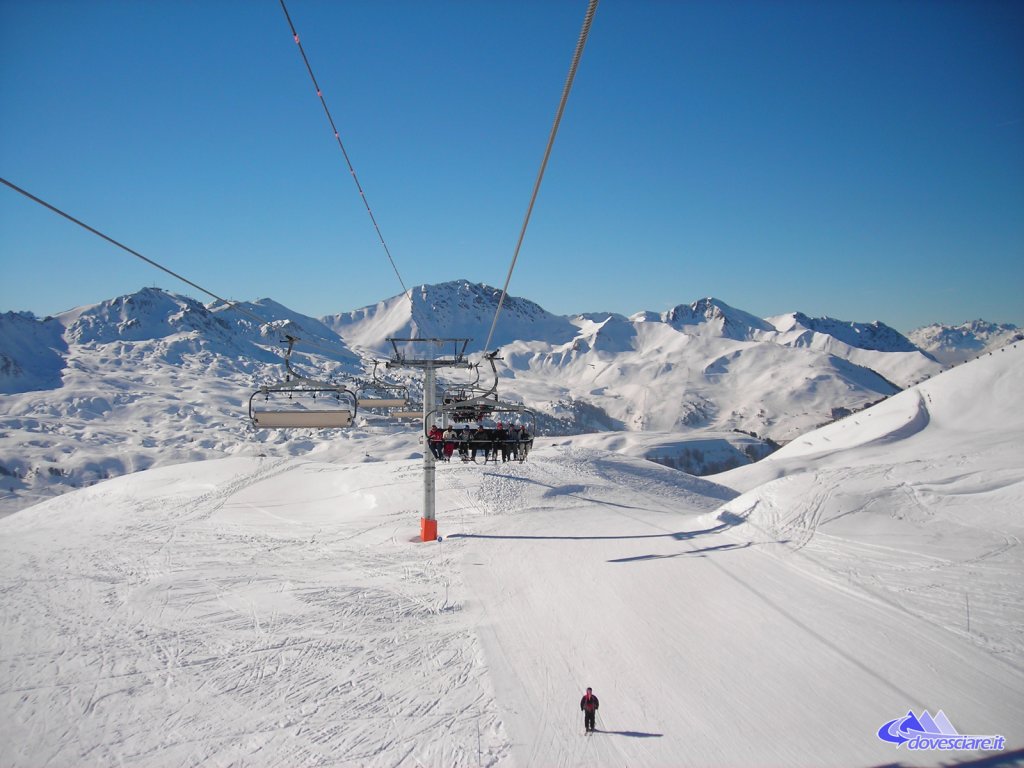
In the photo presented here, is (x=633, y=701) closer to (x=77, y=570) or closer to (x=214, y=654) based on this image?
(x=214, y=654)

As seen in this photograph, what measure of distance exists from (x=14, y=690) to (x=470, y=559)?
39.5ft

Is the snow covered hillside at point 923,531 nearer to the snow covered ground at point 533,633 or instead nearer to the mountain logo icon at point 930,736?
the snow covered ground at point 533,633

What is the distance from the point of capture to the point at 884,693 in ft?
34.3

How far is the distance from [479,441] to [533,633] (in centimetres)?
691

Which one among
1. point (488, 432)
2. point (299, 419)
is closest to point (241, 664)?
point (299, 419)

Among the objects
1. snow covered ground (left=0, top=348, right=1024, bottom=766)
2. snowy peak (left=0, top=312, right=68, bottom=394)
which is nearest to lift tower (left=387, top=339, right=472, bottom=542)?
snow covered ground (left=0, top=348, right=1024, bottom=766)

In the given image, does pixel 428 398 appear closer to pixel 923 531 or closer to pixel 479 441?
pixel 479 441

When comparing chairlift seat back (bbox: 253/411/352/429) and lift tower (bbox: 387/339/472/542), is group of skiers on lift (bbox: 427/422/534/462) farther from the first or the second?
chairlift seat back (bbox: 253/411/352/429)

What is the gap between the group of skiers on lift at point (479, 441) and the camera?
18.7 meters

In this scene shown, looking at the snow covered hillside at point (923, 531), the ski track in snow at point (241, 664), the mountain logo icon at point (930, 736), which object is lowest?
the ski track in snow at point (241, 664)

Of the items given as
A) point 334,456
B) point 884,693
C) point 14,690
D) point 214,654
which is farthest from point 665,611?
point 334,456

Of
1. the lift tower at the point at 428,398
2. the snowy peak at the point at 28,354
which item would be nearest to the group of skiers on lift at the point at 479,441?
the lift tower at the point at 428,398

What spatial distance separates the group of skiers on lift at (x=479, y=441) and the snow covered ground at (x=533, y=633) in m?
3.82

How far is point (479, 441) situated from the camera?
18.6 m
